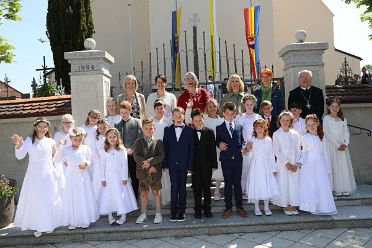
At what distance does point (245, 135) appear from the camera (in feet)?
20.0

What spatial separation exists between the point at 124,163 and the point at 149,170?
0.39m

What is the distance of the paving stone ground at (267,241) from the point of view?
4918mm

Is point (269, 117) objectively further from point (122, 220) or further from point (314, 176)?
point (122, 220)

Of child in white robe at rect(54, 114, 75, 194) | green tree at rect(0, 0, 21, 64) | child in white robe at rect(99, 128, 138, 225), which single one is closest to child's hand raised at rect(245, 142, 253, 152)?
child in white robe at rect(99, 128, 138, 225)

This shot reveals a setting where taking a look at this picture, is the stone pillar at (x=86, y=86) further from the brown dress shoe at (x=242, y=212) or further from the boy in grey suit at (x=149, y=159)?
the brown dress shoe at (x=242, y=212)

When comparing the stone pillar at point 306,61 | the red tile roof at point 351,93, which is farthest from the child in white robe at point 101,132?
the red tile roof at point 351,93

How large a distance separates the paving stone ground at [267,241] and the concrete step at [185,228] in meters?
0.08

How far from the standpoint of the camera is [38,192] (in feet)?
17.6

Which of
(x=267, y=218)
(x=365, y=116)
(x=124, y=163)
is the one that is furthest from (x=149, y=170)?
(x=365, y=116)

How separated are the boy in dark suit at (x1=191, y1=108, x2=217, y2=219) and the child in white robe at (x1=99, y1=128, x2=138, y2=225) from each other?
971mm

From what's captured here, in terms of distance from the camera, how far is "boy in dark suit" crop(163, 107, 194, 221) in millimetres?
5602

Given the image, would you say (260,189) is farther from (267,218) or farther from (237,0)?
(237,0)

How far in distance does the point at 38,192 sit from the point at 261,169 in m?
3.26

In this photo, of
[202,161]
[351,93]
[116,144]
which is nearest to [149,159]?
[116,144]
